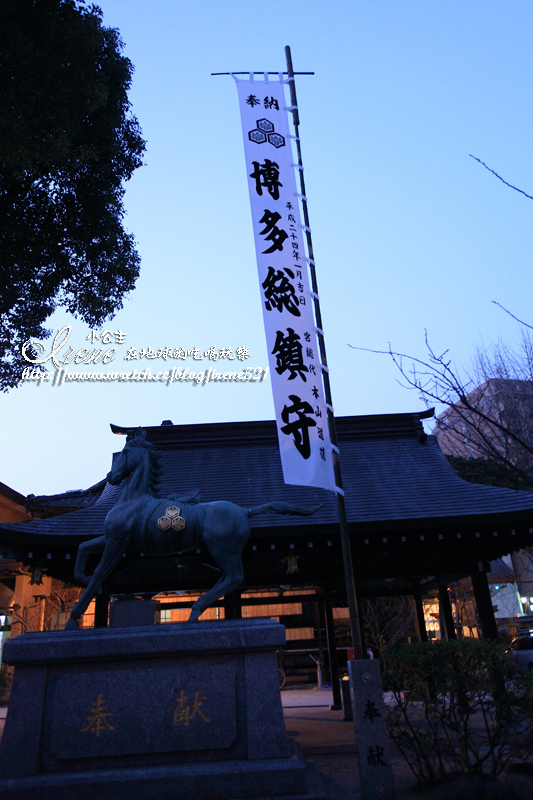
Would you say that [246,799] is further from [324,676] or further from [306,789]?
[324,676]

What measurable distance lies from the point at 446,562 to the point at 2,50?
37.3 feet

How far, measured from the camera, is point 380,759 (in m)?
4.73

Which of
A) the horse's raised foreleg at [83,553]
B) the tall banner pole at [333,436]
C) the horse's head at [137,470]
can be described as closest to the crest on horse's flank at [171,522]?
the horse's head at [137,470]

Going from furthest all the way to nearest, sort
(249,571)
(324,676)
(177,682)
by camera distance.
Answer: (324,676), (249,571), (177,682)

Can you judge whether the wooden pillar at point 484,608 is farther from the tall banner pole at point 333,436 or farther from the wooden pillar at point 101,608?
the wooden pillar at point 101,608

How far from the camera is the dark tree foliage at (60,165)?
775cm

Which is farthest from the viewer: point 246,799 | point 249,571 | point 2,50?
point 249,571

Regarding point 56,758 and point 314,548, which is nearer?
point 56,758

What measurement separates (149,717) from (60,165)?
8.38m

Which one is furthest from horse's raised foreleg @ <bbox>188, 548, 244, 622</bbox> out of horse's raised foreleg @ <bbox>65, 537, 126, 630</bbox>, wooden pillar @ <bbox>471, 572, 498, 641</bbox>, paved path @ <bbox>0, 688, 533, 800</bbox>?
wooden pillar @ <bbox>471, 572, 498, 641</bbox>

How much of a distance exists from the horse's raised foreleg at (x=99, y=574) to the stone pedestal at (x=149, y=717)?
1.34ft

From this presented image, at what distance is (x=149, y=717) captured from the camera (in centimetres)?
456

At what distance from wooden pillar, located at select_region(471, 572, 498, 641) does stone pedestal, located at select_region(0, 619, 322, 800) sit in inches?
224

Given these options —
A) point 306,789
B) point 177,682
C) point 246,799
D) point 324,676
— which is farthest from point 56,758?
point 324,676
